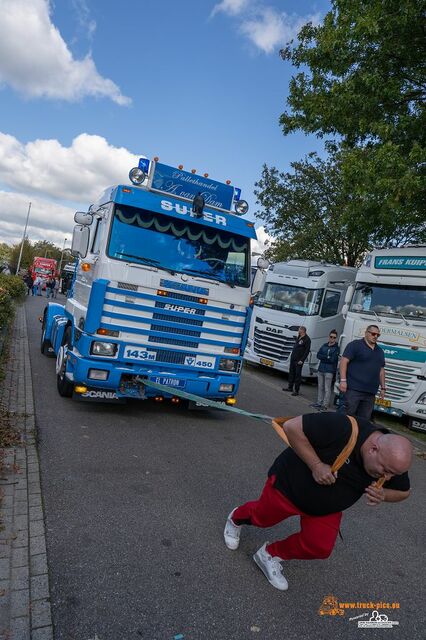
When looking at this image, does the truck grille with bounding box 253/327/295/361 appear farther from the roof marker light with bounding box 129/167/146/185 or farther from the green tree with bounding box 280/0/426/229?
the roof marker light with bounding box 129/167/146/185

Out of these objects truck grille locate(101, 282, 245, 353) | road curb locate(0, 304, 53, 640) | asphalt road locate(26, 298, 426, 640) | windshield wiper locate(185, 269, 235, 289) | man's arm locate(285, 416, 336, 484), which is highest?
windshield wiper locate(185, 269, 235, 289)

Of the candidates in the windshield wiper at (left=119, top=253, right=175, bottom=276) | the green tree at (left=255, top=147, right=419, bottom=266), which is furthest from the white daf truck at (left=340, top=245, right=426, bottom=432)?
the green tree at (left=255, top=147, right=419, bottom=266)

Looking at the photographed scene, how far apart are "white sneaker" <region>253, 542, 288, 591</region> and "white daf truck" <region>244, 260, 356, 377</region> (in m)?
10.1

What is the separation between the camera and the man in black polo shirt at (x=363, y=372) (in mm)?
7234

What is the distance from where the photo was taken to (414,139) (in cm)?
923

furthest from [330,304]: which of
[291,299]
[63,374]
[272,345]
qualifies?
[63,374]

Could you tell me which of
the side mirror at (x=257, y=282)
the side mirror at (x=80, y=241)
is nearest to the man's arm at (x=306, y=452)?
the side mirror at (x=257, y=282)

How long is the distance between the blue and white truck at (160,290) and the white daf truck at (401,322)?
4166 millimetres

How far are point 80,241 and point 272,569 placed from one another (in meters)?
5.35

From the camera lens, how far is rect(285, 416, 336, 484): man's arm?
106 inches

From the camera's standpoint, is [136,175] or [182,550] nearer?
[182,550]

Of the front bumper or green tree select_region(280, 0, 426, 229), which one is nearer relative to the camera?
the front bumper

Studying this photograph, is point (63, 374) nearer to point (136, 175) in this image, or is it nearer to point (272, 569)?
point (136, 175)

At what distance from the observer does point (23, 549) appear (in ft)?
10.3
